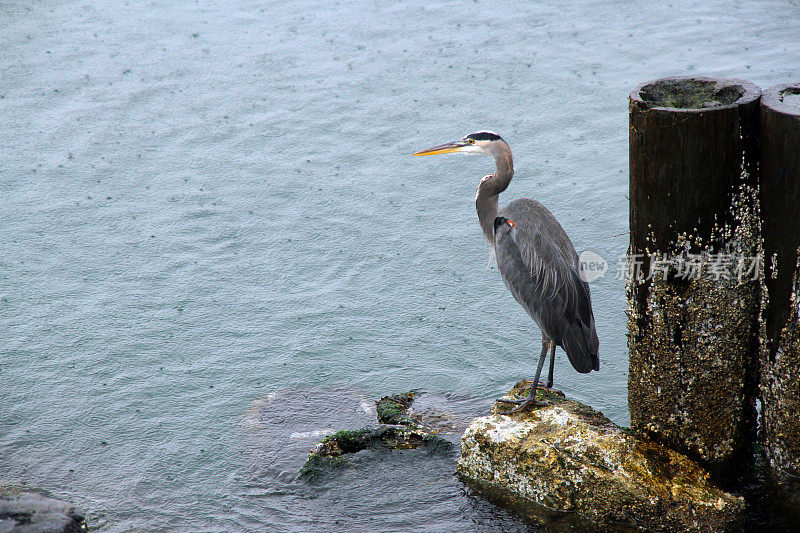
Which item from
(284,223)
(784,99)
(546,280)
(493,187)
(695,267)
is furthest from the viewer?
(284,223)

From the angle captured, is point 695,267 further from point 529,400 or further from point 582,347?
point 529,400

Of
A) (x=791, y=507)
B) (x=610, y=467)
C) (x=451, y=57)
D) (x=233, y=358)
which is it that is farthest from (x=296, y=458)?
(x=451, y=57)

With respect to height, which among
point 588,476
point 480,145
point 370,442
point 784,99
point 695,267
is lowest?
point 370,442

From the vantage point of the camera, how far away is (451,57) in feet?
36.5

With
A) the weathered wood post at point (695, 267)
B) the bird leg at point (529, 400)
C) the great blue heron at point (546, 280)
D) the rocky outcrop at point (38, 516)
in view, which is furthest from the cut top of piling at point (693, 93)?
the rocky outcrop at point (38, 516)

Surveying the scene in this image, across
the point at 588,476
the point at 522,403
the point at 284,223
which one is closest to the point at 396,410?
the point at 522,403

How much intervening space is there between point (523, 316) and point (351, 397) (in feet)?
5.24

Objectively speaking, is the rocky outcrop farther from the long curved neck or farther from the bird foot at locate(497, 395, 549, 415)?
the long curved neck

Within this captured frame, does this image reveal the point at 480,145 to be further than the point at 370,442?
Yes

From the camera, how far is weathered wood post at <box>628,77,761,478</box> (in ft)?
12.8

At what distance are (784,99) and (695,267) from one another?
2.80 ft

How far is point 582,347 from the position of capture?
4.93 m

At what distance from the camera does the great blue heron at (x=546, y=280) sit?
16.2 ft

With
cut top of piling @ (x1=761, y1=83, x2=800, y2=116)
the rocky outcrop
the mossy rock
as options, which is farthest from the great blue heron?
the rocky outcrop
